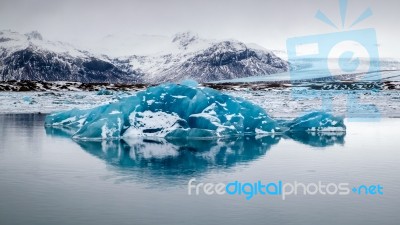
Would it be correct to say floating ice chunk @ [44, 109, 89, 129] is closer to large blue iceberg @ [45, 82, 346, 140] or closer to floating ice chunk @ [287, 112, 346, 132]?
large blue iceberg @ [45, 82, 346, 140]

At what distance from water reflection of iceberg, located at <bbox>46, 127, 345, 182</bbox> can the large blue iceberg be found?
0.96 m

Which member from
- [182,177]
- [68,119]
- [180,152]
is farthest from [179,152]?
[68,119]

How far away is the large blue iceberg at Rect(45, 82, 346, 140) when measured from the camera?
18.9 metres

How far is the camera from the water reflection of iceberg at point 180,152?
11.9 meters

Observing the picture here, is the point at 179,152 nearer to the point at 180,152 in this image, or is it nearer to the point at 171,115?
the point at 180,152

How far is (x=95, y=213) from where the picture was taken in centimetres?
800

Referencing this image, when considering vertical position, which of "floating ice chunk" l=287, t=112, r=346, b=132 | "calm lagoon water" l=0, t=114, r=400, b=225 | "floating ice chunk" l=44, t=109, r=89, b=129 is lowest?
"calm lagoon water" l=0, t=114, r=400, b=225

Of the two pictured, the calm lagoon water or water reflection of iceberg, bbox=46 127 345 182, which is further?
water reflection of iceberg, bbox=46 127 345 182

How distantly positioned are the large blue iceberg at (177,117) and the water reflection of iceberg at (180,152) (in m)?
0.96

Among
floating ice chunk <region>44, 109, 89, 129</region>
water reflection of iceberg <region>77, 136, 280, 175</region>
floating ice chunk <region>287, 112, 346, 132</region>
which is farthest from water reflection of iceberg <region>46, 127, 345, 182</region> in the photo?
floating ice chunk <region>44, 109, 89, 129</region>

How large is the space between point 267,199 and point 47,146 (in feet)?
30.5

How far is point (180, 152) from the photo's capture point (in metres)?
15.1

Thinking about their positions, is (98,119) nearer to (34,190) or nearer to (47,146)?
(47,146)

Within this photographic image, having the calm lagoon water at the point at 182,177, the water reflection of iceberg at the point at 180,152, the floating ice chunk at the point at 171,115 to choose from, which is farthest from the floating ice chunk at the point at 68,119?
the calm lagoon water at the point at 182,177
